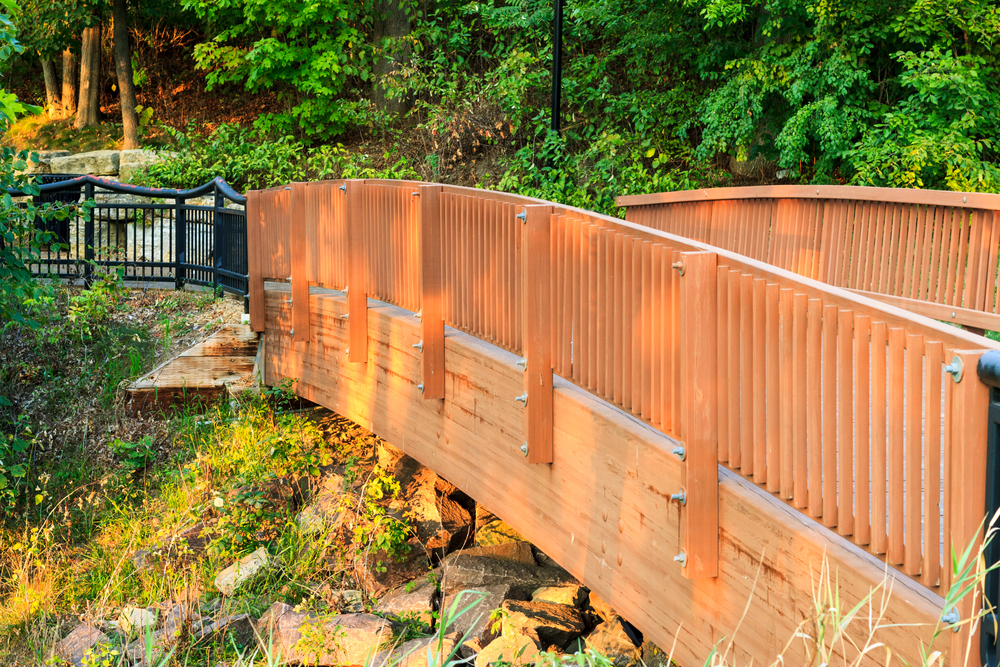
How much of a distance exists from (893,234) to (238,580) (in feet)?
19.1

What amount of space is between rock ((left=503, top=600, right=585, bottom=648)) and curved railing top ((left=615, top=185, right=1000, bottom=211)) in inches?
Answer: 157

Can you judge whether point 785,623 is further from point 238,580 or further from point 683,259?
point 238,580

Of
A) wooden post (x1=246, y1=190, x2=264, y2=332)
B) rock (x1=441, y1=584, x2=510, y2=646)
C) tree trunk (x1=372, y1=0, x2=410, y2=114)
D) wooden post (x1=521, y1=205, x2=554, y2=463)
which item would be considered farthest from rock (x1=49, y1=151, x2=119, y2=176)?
wooden post (x1=521, y1=205, x2=554, y2=463)

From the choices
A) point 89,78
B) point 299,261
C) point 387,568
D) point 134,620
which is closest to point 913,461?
point 387,568

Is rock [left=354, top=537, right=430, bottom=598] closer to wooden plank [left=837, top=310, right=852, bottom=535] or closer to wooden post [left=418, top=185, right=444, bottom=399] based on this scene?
wooden post [left=418, top=185, right=444, bottom=399]

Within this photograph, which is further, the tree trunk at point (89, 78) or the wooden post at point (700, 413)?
the tree trunk at point (89, 78)

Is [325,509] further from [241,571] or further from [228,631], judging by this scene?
[228,631]

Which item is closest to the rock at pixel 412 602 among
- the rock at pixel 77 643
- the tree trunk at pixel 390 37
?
the rock at pixel 77 643

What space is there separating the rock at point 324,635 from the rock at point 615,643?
4.21 ft

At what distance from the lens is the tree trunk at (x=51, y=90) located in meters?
21.9

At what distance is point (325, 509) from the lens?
8.11m

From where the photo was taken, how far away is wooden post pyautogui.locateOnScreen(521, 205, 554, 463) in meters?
4.76

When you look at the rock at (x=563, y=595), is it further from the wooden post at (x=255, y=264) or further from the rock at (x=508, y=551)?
the wooden post at (x=255, y=264)

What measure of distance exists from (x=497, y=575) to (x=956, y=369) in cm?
474
